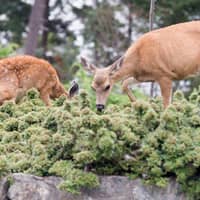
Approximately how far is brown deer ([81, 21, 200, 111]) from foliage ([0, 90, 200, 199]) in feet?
10.7

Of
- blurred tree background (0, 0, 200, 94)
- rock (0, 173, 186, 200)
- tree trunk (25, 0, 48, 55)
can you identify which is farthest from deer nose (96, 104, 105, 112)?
tree trunk (25, 0, 48, 55)

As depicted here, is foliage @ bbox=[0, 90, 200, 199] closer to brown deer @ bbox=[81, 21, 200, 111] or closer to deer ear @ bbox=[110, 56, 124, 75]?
brown deer @ bbox=[81, 21, 200, 111]

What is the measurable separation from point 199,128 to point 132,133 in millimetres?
713

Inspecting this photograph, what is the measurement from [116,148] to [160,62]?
4.33m

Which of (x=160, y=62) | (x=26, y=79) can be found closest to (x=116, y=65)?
(x=160, y=62)

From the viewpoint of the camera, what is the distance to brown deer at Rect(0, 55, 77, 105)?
10.9m

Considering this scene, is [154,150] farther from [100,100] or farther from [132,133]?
[100,100]

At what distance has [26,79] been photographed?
1112cm

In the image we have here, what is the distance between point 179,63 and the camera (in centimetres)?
1073

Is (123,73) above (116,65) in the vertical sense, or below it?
below

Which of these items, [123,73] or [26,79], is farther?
[26,79]

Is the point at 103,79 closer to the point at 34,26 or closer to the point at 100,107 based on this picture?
the point at 100,107

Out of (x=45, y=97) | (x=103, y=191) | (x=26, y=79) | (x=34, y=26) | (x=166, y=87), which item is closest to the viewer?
(x=103, y=191)

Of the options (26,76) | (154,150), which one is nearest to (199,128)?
(154,150)
